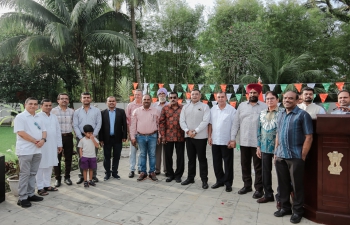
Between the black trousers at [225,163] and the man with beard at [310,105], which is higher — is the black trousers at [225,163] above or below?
below

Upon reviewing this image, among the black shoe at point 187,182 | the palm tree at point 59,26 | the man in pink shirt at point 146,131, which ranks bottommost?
the black shoe at point 187,182

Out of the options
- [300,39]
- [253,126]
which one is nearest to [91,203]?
[253,126]

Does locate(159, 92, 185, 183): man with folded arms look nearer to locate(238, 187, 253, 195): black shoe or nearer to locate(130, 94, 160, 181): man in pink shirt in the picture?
locate(130, 94, 160, 181): man in pink shirt

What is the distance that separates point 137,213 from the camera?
11.2 ft

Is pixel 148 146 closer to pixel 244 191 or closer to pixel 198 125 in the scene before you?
pixel 198 125

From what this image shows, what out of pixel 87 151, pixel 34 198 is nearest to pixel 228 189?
pixel 87 151

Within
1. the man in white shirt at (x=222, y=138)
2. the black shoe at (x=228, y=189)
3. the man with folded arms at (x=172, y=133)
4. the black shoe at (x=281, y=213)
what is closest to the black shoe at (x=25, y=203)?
the man with folded arms at (x=172, y=133)

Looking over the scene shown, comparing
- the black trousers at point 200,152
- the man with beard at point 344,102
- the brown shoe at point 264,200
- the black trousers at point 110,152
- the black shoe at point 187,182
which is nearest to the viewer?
the brown shoe at point 264,200

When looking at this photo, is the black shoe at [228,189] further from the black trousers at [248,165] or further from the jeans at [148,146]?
the jeans at [148,146]

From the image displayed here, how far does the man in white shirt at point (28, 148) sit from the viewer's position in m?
3.63

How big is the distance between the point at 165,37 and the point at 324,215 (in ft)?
47.4

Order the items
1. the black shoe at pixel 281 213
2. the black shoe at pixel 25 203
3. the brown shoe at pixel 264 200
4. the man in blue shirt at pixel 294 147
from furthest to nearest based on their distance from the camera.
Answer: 1. the brown shoe at pixel 264 200
2. the black shoe at pixel 25 203
3. the black shoe at pixel 281 213
4. the man in blue shirt at pixel 294 147

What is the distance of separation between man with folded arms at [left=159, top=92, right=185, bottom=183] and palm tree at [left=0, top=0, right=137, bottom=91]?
730 cm

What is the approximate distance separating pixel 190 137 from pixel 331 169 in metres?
2.22
